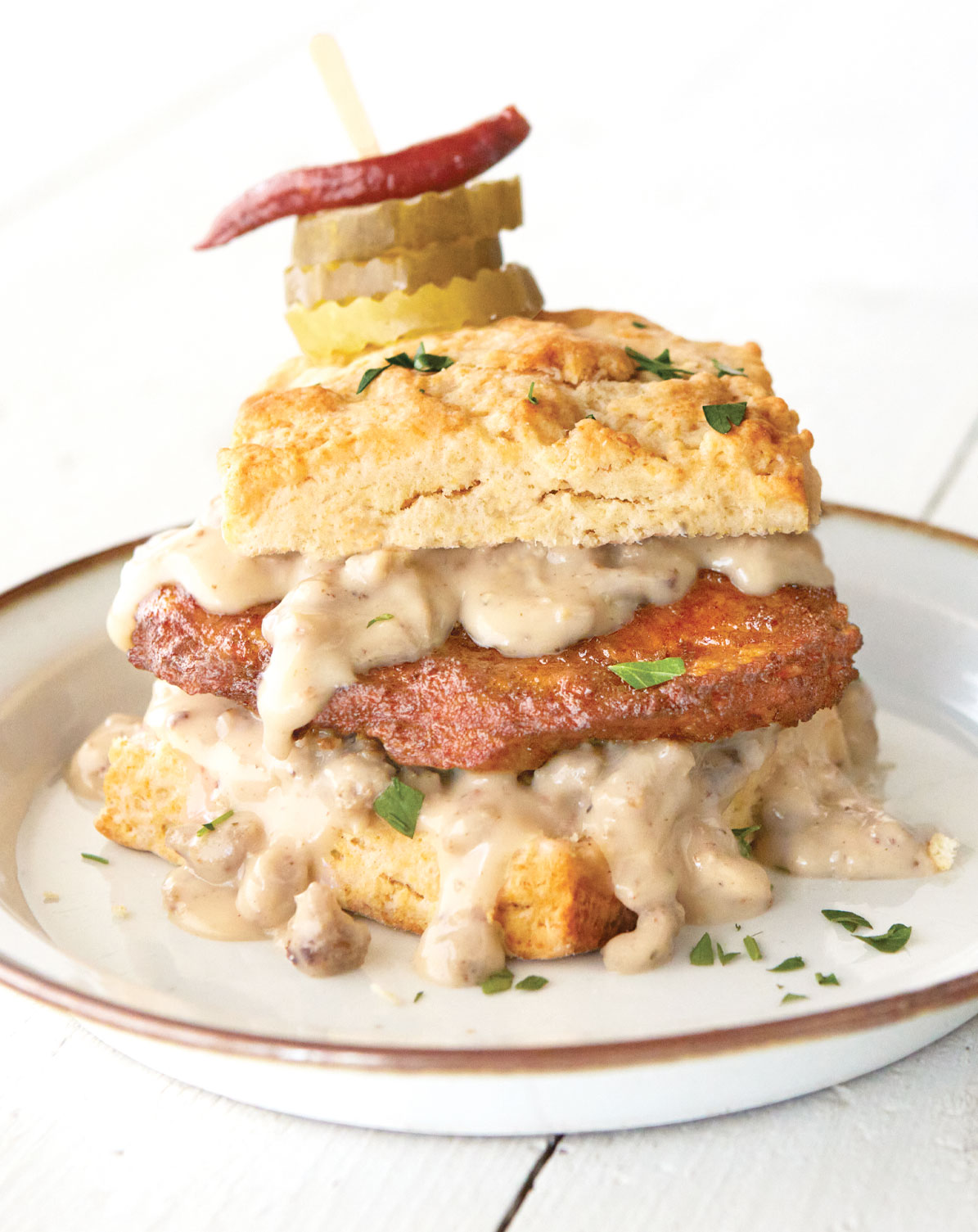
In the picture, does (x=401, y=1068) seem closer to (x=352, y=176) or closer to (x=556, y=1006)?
(x=556, y=1006)

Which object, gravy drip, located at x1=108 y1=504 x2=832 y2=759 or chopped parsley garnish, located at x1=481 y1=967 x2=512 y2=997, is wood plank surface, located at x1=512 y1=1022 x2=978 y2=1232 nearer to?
chopped parsley garnish, located at x1=481 y1=967 x2=512 y2=997

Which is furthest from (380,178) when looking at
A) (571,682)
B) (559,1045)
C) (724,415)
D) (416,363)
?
(559,1045)

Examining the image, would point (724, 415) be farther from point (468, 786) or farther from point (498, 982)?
point (498, 982)

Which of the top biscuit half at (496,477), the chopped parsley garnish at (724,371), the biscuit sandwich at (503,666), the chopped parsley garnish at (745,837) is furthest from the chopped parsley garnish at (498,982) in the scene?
the chopped parsley garnish at (724,371)

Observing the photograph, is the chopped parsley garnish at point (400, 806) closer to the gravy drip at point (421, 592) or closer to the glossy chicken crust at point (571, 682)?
the glossy chicken crust at point (571, 682)

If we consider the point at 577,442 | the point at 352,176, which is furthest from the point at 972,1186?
the point at 352,176

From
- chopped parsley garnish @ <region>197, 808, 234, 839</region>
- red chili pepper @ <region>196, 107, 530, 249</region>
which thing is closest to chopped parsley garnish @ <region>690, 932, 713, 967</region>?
chopped parsley garnish @ <region>197, 808, 234, 839</region>
